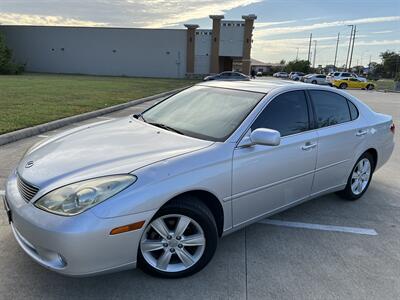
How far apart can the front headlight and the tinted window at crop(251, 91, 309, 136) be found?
136 cm

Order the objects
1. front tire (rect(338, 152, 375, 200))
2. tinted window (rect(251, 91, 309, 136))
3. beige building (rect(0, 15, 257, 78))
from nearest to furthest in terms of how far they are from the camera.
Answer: tinted window (rect(251, 91, 309, 136))
front tire (rect(338, 152, 375, 200))
beige building (rect(0, 15, 257, 78))

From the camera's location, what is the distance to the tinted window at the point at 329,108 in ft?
13.3

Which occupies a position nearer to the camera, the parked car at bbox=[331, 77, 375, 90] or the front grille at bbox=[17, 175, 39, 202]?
the front grille at bbox=[17, 175, 39, 202]

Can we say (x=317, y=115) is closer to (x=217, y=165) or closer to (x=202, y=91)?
(x=202, y=91)

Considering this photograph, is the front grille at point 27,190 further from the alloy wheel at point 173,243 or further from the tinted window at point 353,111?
the tinted window at point 353,111

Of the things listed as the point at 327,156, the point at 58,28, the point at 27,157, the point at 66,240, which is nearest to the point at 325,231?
the point at 327,156

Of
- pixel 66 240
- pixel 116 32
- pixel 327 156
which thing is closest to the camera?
pixel 66 240

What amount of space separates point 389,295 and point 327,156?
159 centimetres

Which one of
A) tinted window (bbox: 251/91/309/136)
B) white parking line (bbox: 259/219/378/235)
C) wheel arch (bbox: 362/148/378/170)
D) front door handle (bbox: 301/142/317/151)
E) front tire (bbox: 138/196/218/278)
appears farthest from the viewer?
wheel arch (bbox: 362/148/378/170)

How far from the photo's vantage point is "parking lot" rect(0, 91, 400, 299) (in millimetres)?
2736

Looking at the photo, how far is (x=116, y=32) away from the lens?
4700cm

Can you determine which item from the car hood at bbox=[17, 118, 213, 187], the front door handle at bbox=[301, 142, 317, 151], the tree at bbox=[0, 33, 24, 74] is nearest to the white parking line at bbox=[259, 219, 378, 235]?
the front door handle at bbox=[301, 142, 317, 151]

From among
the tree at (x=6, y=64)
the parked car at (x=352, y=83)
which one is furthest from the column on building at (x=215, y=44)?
the tree at (x=6, y=64)

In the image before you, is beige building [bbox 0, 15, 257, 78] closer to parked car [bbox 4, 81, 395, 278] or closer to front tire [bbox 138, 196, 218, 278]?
parked car [bbox 4, 81, 395, 278]
